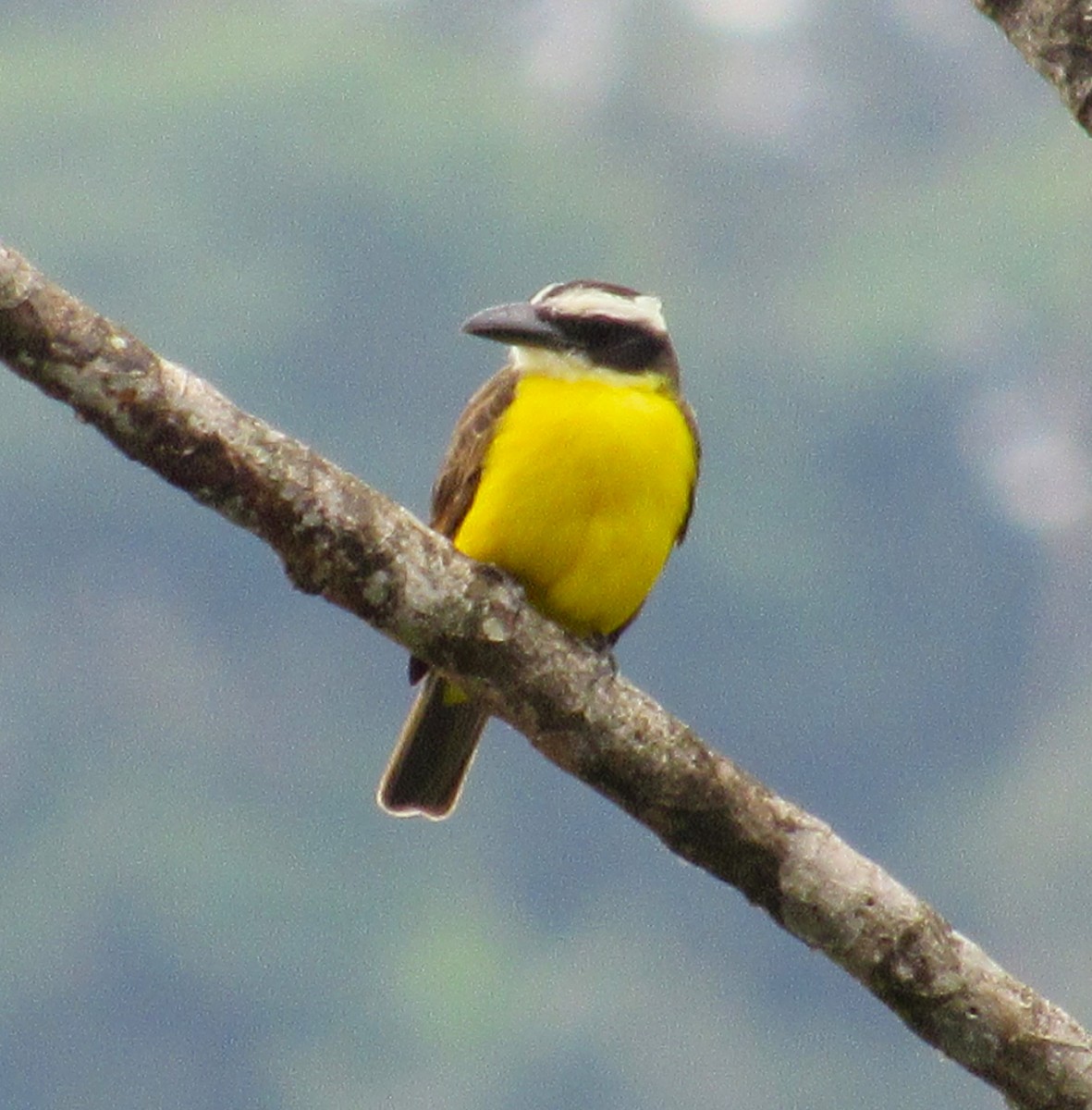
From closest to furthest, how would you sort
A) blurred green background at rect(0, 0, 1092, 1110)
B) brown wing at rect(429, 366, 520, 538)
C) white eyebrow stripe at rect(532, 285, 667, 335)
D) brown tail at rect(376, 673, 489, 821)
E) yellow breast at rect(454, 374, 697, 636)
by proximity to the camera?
1. yellow breast at rect(454, 374, 697, 636)
2. brown wing at rect(429, 366, 520, 538)
3. white eyebrow stripe at rect(532, 285, 667, 335)
4. brown tail at rect(376, 673, 489, 821)
5. blurred green background at rect(0, 0, 1092, 1110)

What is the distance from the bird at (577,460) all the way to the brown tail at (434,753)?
17 centimetres

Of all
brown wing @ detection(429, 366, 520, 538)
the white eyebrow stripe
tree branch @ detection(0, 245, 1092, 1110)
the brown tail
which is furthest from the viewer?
the brown tail

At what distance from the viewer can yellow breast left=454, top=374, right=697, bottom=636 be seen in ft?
19.3

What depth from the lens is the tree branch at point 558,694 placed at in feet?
14.6

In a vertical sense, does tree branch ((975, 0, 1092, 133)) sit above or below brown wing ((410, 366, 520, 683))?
above

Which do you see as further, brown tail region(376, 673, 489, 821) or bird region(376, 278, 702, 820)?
brown tail region(376, 673, 489, 821)

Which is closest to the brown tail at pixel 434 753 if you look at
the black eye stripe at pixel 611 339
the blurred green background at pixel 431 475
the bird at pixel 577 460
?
the bird at pixel 577 460

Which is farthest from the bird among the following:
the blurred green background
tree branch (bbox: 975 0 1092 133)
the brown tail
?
the blurred green background

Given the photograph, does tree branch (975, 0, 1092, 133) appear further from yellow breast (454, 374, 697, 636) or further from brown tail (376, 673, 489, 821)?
brown tail (376, 673, 489, 821)

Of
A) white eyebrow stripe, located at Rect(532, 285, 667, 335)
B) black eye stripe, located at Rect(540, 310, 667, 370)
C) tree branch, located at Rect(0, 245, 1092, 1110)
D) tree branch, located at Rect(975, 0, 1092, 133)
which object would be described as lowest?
tree branch, located at Rect(0, 245, 1092, 1110)

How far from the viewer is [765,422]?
2035 inches

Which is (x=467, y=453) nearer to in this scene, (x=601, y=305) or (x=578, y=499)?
(x=578, y=499)

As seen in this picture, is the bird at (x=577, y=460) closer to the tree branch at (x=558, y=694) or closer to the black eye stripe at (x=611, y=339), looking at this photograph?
the black eye stripe at (x=611, y=339)

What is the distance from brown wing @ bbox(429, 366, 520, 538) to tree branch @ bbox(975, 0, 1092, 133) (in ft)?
5.63
